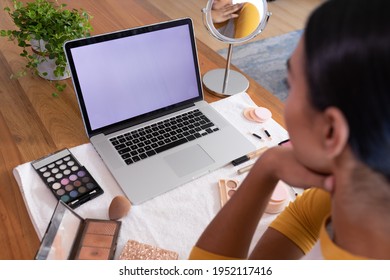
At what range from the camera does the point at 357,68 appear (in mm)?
310

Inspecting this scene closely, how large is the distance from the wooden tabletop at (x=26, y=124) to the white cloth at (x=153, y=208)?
29 millimetres

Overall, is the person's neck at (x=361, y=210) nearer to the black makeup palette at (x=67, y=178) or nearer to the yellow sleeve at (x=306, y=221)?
the yellow sleeve at (x=306, y=221)

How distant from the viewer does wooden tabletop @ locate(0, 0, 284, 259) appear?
639mm

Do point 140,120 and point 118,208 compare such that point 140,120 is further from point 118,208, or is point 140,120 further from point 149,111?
point 118,208

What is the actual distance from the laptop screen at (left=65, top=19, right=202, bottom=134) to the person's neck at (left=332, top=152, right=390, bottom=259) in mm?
542

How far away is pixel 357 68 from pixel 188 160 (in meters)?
0.52

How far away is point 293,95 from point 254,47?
2.17 metres

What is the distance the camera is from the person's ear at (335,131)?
1.12 ft

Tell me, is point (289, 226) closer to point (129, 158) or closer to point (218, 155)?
point (218, 155)

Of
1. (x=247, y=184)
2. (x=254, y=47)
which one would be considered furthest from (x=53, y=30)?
(x=254, y=47)

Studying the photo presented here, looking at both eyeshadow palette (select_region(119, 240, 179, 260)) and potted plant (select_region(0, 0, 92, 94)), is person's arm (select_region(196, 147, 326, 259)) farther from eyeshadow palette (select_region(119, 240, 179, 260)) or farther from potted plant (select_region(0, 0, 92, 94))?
potted plant (select_region(0, 0, 92, 94))

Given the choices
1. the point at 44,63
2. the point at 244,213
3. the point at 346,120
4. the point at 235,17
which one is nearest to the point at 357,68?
the point at 346,120

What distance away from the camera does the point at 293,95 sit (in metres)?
0.40

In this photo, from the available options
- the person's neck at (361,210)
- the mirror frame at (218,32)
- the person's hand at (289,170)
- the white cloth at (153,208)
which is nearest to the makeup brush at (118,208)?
the white cloth at (153,208)
